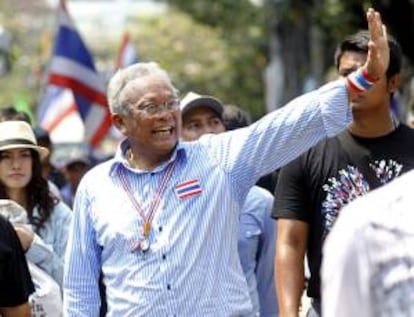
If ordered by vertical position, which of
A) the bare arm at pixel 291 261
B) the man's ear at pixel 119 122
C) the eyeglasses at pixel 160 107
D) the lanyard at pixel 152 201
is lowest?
the bare arm at pixel 291 261

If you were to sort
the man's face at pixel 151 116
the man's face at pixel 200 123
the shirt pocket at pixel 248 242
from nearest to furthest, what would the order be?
the man's face at pixel 151 116 → the shirt pocket at pixel 248 242 → the man's face at pixel 200 123

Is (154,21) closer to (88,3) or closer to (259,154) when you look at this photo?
(259,154)

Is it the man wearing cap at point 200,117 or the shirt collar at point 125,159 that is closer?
the shirt collar at point 125,159

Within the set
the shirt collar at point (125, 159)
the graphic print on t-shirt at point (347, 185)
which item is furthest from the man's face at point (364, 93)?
the shirt collar at point (125, 159)

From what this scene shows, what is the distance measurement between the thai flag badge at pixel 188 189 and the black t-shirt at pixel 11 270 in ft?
2.04

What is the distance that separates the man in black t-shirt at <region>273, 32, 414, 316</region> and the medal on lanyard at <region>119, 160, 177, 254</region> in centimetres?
51

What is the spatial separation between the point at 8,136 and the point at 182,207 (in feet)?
7.10

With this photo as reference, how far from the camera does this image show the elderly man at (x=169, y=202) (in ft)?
17.1

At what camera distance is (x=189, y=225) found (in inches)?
209

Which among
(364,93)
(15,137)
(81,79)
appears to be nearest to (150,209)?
(364,93)

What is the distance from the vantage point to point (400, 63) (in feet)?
19.0

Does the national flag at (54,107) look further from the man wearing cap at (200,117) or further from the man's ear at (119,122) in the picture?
the man's ear at (119,122)

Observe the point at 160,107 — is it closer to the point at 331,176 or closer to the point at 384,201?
Result: the point at 331,176

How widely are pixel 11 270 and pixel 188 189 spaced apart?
0.71m
